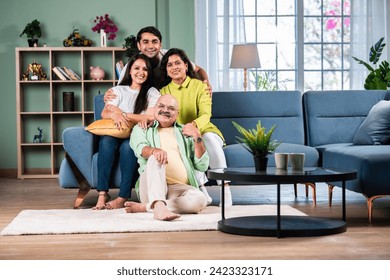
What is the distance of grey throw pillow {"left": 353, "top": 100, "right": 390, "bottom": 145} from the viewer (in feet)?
17.5

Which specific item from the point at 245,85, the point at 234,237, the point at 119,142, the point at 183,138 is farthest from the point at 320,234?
the point at 245,85

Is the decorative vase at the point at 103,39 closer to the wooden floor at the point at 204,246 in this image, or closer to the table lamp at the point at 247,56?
the table lamp at the point at 247,56

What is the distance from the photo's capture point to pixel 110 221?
4.25m

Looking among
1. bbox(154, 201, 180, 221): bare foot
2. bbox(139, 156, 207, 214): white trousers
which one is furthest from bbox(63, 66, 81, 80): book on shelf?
bbox(154, 201, 180, 221): bare foot

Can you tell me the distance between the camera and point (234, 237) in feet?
12.3

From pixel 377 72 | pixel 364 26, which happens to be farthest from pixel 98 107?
pixel 364 26

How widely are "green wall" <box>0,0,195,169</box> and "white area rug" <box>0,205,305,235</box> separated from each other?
12.1 ft

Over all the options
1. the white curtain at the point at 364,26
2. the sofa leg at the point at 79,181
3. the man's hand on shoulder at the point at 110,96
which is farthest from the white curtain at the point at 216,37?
the sofa leg at the point at 79,181

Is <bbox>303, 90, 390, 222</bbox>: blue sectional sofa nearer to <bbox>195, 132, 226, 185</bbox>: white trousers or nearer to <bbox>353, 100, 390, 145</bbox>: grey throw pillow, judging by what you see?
<bbox>353, 100, 390, 145</bbox>: grey throw pillow

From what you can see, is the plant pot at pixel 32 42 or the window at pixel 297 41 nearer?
the plant pot at pixel 32 42

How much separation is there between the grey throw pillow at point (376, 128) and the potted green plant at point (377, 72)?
226cm

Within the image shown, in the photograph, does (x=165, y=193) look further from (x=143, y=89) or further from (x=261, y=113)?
(x=261, y=113)

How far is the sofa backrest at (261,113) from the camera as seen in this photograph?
567 centimetres

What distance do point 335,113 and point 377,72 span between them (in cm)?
215
